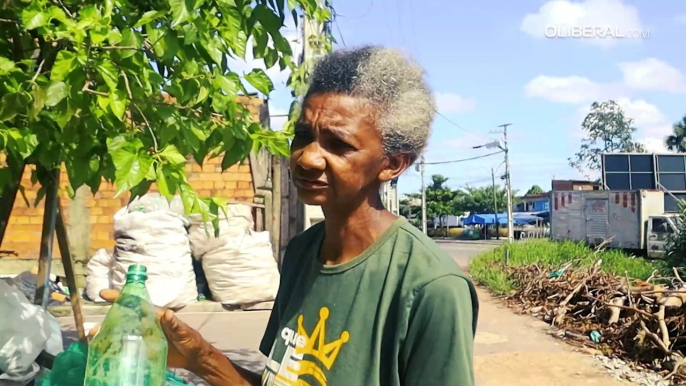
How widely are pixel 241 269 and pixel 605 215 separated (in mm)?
13398

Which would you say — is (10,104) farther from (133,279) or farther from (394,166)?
(394,166)

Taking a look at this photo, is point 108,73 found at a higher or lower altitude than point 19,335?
higher

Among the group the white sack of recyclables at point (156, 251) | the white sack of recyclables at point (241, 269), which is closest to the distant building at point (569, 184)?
the white sack of recyclables at point (241, 269)

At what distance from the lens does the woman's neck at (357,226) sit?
1.45 meters

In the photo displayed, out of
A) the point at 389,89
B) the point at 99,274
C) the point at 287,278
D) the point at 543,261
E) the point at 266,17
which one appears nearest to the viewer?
the point at 389,89

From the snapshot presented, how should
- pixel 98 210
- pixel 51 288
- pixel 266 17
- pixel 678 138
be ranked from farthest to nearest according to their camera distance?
pixel 678 138, pixel 98 210, pixel 51 288, pixel 266 17

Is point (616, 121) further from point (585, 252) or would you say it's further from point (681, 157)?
point (585, 252)

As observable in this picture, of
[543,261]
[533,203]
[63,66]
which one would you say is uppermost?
[533,203]

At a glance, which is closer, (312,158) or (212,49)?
(312,158)

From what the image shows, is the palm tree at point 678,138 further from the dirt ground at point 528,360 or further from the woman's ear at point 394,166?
the woman's ear at point 394,166

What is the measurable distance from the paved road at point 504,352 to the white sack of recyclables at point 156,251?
0.40 metres

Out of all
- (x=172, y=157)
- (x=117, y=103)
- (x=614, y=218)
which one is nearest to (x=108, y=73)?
(x=117, y=103)

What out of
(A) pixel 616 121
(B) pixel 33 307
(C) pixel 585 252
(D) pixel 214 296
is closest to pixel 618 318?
(D) pixel 214 296

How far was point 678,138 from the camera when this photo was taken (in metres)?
37.2
